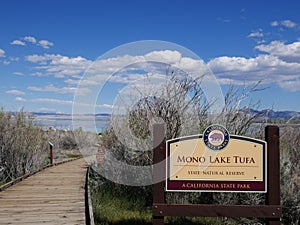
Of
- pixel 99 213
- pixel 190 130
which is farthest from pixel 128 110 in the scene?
pixel 99 213

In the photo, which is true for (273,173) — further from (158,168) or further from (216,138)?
(158,168)

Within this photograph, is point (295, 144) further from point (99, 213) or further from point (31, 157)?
point (31, 157)

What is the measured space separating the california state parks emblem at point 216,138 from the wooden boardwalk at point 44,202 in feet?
9.77

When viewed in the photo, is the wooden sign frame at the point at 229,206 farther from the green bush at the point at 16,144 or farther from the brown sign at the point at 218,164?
the green bush at the point at 16,144

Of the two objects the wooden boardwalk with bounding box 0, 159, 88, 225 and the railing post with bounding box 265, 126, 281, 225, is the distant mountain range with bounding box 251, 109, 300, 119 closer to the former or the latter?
the railing post with bounding box 265, 126, 281, 225

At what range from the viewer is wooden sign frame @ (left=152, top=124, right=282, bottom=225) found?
5730 millimetres

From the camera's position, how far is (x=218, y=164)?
230 inches

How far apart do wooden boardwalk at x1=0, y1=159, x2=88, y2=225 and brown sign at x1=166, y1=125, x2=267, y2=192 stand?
97.0 inches

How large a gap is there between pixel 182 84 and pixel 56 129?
1886cm

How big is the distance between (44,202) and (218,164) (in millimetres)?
4818

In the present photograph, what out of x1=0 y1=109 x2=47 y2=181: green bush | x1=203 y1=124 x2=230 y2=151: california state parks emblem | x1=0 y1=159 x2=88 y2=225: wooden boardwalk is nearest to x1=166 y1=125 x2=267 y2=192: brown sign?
x1=203 y1=124 x2=230 y2=151: california state parks emblem

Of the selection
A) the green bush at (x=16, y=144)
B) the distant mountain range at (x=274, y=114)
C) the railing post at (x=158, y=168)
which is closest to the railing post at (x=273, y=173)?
the railing post at (x=158, y=168)

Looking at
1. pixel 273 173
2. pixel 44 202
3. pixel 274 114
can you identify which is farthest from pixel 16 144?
pixel 273 173

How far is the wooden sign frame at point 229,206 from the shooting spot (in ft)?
18.8
